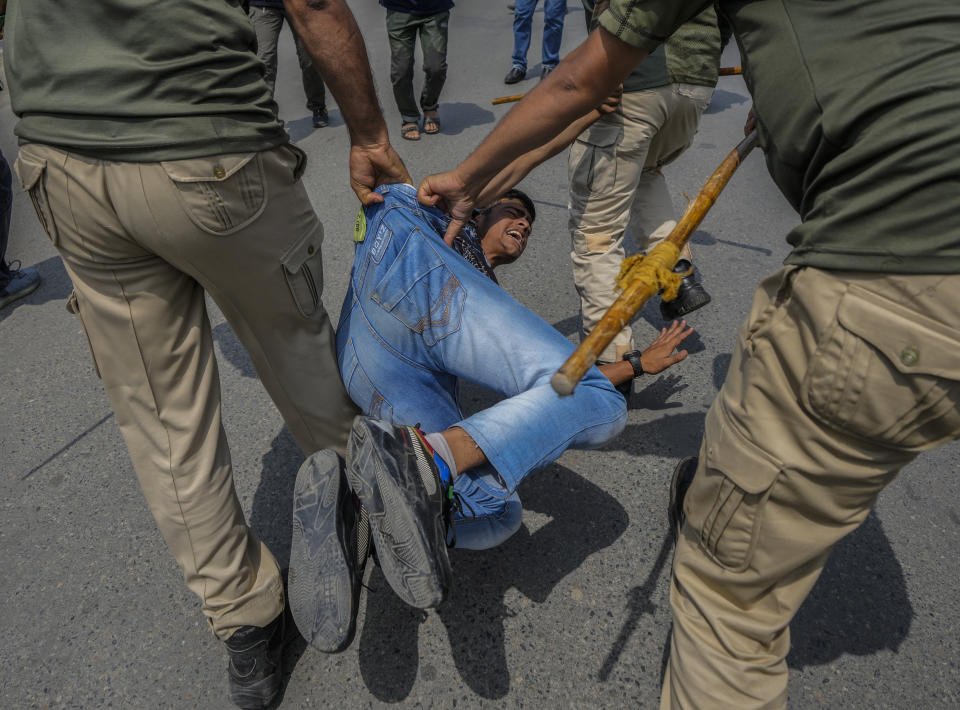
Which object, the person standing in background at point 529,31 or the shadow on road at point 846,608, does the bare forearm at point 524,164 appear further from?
the person standing in background at point 529,31

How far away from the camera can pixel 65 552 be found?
1.99m

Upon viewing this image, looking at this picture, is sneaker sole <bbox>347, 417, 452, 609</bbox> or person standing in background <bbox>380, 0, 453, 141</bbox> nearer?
sneaker sole <bbox>347, 417, 452, 609</bbox>

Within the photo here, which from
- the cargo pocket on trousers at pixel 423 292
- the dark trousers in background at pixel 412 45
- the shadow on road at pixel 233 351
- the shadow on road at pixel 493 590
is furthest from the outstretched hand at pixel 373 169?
the dark trousers in background at pixel 412 45

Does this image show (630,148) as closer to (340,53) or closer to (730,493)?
(340,53)

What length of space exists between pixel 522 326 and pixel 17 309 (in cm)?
305

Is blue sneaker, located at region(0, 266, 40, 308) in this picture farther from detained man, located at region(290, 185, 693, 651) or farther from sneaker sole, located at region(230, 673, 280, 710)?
sneaker sole, located at region(230, 673, 280, 710)

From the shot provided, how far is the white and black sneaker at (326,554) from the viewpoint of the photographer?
134 cm

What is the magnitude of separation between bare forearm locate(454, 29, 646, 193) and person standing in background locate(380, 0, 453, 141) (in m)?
3.53

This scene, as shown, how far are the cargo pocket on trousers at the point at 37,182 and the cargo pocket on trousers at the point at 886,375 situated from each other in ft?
4.74

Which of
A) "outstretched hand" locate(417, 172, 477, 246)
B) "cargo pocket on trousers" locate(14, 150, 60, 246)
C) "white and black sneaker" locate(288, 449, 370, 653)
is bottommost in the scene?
"white and black sneaker" locate(288, 449, 370, 653)

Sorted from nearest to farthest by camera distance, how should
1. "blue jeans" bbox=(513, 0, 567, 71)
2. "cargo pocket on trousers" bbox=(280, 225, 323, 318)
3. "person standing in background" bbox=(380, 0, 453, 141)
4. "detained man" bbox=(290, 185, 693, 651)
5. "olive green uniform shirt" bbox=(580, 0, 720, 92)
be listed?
"detained man" bbox=(290, 185, 693, 651) < "cargo pocket on trousers" bbox=(280, 225, 323, 318) < "olive green uniform shirt" bbox=(580, 0, 720, 92) < "person standing in background" bbox=(380, 0, 453, 141) < "blue jeans" bbox=(513, 0, 567, 71)

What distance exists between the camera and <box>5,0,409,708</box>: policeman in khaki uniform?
118 centimetres

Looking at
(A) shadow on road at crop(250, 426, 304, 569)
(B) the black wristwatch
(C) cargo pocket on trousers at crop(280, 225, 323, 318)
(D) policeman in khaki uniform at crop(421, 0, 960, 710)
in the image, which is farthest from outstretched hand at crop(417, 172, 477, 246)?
(A) shadow on road at crop(250, 426, 304, 569)

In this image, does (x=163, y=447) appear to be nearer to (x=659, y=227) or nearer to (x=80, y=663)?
(x=80, y=663)
